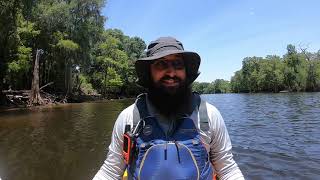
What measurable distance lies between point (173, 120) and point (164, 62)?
0.39 m

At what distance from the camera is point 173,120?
238 centimetres

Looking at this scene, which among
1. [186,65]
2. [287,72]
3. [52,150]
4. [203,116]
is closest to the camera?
[203,116]

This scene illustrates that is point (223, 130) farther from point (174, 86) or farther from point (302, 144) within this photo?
point (302, 144)

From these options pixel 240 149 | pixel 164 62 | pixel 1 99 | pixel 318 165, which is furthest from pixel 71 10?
pixel 164 62

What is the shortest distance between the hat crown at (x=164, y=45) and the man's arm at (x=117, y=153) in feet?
1.32

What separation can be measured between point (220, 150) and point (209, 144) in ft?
0.32

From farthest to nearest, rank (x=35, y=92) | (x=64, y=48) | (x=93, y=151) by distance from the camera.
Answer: (x=64, y=48) → (x=35, y=92) → (x=93, y=151)

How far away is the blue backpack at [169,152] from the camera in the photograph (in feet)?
7.36

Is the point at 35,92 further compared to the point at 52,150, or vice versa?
the point at 35,92

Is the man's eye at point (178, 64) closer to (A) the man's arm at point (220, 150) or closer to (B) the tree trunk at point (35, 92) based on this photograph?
(A) the man's arm at point (220, 150)

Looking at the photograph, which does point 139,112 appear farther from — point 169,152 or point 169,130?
point 169,152

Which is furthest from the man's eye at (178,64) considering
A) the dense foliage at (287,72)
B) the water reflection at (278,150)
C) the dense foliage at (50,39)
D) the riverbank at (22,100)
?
the dense foliage at (287,72)

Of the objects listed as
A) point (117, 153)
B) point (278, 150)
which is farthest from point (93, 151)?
point (117, 153)

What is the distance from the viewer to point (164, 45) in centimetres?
246
